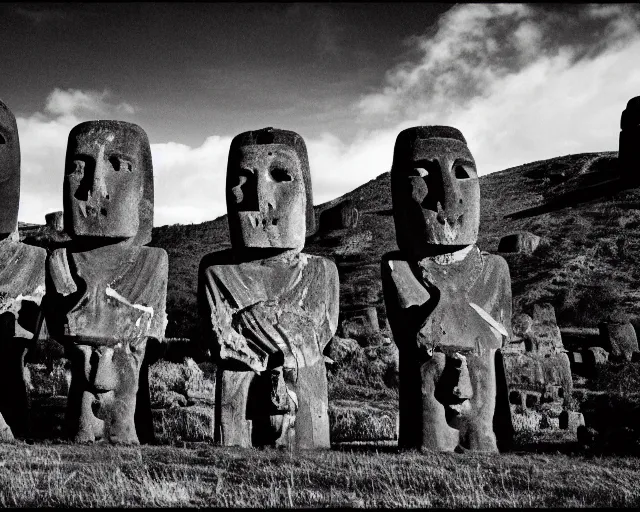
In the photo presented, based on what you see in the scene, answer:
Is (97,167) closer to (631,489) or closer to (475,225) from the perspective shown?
(475,225)

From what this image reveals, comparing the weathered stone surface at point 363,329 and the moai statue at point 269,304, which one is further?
the weathered stone surface at point 363,329

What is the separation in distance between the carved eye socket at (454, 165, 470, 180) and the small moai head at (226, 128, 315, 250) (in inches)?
64.4

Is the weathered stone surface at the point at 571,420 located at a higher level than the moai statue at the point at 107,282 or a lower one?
lower

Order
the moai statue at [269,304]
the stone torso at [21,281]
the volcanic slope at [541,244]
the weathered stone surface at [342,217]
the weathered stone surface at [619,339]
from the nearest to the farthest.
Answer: the moai statue at [269,304], the stone torso at [21,281], the weathered stone surface at [619,339], the volcanic slope at [541,244], the weathered stone surface at [342,217]

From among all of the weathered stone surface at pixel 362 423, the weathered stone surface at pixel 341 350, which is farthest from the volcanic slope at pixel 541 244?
the weathered stone surface at pixel 362 423

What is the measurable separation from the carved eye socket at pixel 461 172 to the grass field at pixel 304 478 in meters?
2.85

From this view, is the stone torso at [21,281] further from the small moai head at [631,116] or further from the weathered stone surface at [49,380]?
the small moai head at [631,116]

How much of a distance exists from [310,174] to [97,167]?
2307 mm

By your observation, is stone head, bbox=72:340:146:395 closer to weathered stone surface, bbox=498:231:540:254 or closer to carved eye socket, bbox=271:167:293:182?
carved eye socket, bbox=271:167:293:182

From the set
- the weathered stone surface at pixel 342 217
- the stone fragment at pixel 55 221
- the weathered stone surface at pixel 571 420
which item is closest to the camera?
the weathered stone surface at pixel 571 420

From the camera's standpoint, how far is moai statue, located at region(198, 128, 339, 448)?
845cm

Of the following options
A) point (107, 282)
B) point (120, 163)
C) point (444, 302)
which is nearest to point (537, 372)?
point (444, 302)

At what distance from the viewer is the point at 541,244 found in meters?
33.0

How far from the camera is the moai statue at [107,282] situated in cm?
882
